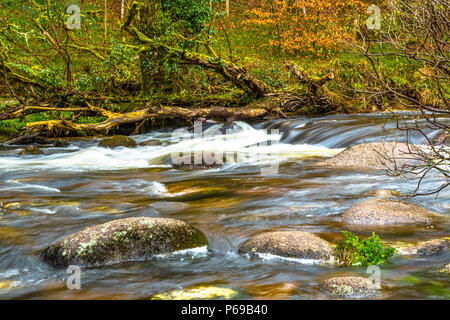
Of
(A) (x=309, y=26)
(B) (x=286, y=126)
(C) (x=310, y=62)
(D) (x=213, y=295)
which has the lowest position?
(D) (x=213, y=295)

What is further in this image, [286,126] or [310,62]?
[310,62]

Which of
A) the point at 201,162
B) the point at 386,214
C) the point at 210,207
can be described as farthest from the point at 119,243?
the point at 201,162

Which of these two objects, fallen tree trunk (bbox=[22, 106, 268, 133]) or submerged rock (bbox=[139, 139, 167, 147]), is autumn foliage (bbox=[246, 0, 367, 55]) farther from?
submerged rock (bbox=[139, 139, 167, 147])

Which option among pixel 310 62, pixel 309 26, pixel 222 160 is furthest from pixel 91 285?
pixel 309 26

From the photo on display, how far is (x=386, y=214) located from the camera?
17.8 ft

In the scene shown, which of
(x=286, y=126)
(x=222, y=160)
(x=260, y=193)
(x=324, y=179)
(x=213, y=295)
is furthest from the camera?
(x=286, y=126)

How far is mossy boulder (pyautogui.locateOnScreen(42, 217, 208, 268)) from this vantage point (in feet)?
14.3

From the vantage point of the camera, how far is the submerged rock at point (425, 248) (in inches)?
172

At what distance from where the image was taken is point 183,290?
376 cm

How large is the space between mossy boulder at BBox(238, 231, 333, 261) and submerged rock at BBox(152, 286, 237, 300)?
847 millimetres

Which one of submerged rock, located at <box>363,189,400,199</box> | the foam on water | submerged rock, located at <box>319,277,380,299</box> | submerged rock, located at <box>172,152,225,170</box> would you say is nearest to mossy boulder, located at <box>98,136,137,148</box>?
the foam on water

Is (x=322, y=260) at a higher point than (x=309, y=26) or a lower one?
lower

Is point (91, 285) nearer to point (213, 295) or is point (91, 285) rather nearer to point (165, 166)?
point (213, 295)
